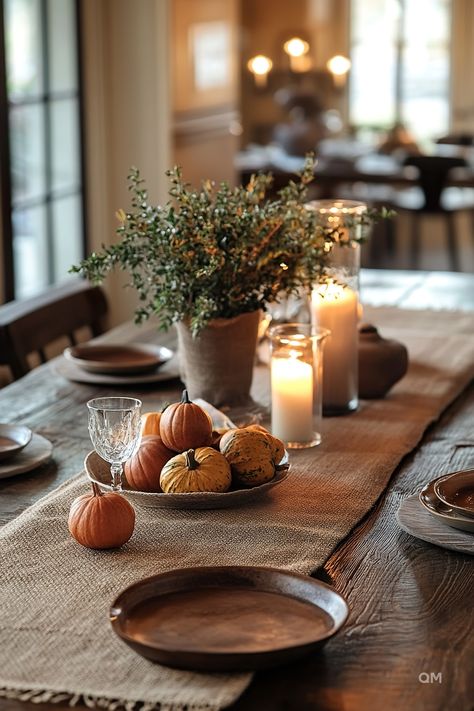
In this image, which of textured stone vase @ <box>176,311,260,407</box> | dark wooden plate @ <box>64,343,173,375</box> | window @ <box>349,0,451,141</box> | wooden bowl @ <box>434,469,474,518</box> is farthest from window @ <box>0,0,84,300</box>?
window @ <box>349,0,451,141</box>

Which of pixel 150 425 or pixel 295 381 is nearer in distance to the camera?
pixel 150 425

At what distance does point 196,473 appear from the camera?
1.42 meters

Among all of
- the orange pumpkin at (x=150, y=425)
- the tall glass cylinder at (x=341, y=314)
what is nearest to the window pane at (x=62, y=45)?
the tall glass cylinder at (x=341, y=314)

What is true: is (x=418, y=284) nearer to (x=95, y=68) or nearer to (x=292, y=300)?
(x=292, y=300)

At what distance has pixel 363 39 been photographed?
9961 mm

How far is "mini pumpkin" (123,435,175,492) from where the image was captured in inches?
57.3

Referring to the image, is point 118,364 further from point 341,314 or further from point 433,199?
point 433,199

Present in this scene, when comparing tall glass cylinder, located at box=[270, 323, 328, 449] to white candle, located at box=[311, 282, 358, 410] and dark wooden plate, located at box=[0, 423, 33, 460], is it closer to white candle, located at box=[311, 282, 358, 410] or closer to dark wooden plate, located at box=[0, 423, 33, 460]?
white candle, located at box=[311, 282, 358, 410]

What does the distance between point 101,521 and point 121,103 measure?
12.1 feet

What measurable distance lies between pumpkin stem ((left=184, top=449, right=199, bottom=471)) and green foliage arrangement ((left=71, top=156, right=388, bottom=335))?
1.16 ft

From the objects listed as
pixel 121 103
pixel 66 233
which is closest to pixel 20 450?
pixel 66 233

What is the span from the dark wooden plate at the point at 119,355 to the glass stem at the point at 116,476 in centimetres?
72

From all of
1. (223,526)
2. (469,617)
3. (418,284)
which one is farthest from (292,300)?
(469,617)

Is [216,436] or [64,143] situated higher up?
[64,143]
